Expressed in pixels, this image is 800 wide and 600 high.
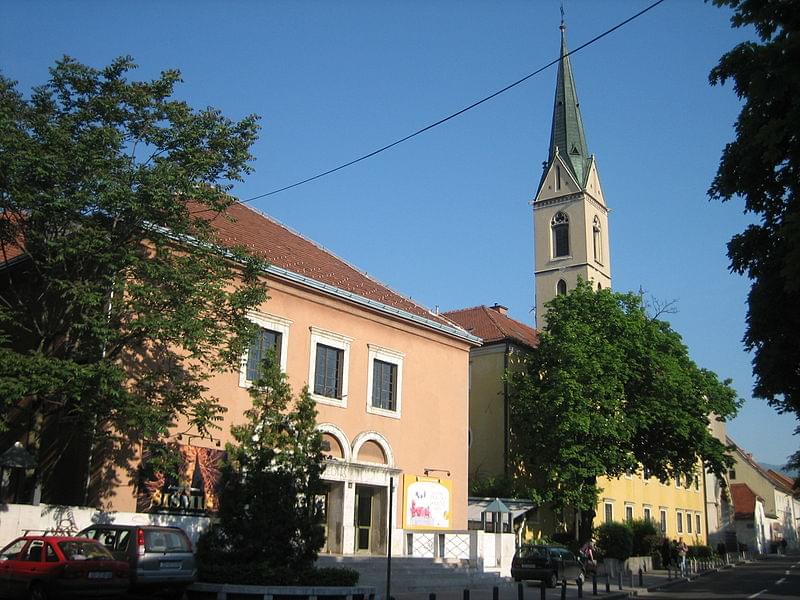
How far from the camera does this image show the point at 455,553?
86.2 feet

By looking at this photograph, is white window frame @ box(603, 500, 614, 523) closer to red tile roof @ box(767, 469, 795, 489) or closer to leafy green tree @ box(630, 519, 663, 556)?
leafy green tree @ box(630, 519, 663, 556)

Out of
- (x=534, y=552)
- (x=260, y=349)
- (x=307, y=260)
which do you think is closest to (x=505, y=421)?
(x=534, y=552)

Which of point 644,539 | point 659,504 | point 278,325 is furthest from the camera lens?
point 659,504

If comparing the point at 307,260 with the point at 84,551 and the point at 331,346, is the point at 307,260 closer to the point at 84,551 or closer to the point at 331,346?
the point at 331,346

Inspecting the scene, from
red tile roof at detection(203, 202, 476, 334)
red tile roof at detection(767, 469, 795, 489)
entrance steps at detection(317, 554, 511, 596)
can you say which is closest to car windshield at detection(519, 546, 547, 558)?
entrance steps at detection(317, 554, 511, 596)

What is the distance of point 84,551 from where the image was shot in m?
14.6

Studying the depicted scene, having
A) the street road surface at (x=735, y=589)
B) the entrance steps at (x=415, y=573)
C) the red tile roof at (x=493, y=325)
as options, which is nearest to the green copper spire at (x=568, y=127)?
the red tile roof at (x=493, y=325)

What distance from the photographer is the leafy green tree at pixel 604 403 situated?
34875 mm

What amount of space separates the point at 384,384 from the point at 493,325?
51.8 ft

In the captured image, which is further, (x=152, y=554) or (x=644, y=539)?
(x=644, y=539)

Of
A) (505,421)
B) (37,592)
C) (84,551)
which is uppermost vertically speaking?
(505,421)

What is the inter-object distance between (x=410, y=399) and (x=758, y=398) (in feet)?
47.7

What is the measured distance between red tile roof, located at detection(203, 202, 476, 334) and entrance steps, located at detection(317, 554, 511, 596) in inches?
346

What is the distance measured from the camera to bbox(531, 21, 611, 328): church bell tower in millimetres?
60312
